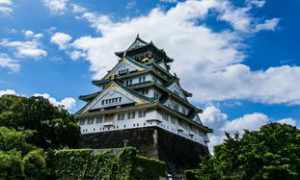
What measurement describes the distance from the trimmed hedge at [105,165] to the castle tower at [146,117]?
8.84 m

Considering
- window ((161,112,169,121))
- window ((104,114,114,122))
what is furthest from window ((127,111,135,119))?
window ((161,112,169,121))

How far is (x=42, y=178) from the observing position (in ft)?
66.3

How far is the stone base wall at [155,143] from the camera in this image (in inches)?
1212

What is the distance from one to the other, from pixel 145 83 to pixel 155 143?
847 centimetres

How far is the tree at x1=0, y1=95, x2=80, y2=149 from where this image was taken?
23016mm

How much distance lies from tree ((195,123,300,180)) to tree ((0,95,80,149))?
39.1 feet

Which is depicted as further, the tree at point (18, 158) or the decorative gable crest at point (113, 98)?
the decorative gable crest at point (113, 98)

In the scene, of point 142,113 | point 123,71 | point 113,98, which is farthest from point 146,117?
point 123,71

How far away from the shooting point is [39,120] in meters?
24.1

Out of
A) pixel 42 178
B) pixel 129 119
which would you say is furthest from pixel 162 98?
pixel 42 178

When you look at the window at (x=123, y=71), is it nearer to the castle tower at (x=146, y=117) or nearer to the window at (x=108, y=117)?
the castle tower at (x=146, y=117)

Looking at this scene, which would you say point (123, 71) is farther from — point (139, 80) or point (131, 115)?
point (131, 115)

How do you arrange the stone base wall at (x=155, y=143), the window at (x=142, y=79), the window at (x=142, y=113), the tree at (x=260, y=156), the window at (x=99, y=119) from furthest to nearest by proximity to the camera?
the window at (x=142, y=79) < the window at (x=99, y=119) < the window at (x=142, y=113) < the stone base wall at (x=155, y=143) < the tree at (x=260, y=156)

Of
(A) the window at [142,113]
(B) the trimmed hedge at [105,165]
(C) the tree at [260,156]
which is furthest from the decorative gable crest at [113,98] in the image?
(C) the tree at [260,156]
